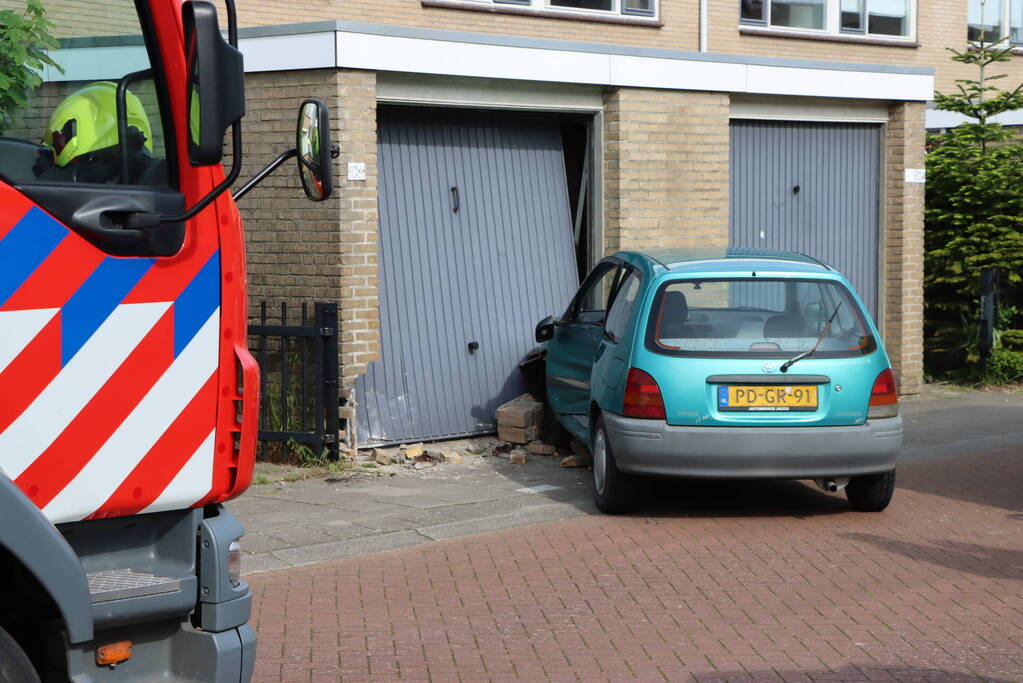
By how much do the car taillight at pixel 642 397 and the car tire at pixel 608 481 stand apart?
31cm

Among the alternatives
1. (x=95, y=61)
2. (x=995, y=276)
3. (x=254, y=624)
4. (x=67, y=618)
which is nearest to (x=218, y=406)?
(x=67, y=618)

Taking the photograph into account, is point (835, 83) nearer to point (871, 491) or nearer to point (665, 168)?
point (665, 168)

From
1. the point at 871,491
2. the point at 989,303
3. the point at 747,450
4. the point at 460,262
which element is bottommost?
the point at 871,491

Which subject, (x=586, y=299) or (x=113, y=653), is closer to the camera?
(x=113, y=653)

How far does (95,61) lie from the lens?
3805 millimetres

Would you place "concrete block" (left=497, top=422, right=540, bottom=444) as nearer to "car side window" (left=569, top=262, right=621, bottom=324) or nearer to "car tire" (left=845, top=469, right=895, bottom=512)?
"car side window" (left=569, top=262, right=621, bottom=324)

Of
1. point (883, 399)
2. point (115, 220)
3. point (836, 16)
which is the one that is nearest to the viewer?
point (115, 220)

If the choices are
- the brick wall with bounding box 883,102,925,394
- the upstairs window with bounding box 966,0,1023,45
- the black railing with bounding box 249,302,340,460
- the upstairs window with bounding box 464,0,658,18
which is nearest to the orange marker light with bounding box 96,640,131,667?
the black railing with bounding box 249,302,340,460

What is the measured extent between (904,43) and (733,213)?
821 cm

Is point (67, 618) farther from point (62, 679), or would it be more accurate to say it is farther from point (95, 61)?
point (95, 61)

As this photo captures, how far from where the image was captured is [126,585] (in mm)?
3650

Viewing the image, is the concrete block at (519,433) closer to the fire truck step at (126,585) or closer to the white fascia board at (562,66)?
the white fascia board at (562,66)

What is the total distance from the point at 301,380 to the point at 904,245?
23.1 feet

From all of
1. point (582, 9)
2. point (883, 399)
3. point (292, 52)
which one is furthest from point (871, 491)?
point (582, 9)
